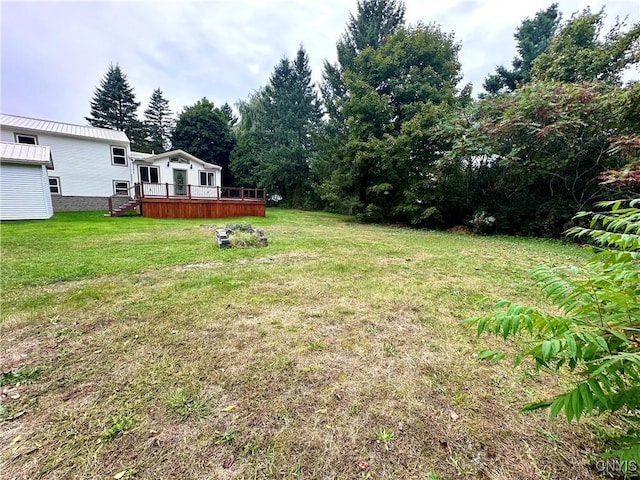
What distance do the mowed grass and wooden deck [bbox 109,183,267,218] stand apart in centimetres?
892

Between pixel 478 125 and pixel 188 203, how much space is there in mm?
12245

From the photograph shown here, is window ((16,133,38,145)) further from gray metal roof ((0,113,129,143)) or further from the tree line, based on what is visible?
the tree line

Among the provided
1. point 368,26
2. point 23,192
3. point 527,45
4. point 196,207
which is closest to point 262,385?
point 196,207

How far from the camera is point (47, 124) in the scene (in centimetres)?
1509

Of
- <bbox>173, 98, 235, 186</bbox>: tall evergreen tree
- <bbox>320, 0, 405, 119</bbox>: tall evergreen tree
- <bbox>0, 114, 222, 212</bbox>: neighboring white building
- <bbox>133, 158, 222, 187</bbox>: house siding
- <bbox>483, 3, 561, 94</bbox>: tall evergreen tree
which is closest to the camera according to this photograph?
<bbox>0, 114, 222, 212</bbox>: neighboring white building

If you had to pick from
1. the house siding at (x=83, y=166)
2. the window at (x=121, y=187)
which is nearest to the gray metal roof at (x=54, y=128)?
the house siding at (x=83, y=166)

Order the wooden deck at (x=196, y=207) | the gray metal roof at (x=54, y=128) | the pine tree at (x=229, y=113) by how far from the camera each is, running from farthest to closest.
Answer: the pine tree at (x=229, y=113)
the gray metal roof at (x=54, y=128)
the wooden deck at (x=196, y=207)

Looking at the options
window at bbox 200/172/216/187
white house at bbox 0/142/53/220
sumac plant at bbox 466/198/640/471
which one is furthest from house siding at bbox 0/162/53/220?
sumac plant at bbox 466/198/640/471

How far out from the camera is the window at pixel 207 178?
17938 millimetres

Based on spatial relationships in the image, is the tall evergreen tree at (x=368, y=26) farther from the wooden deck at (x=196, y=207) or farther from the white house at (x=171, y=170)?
the white house at (x=171, y=170)

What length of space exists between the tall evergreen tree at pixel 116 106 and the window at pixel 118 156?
14722 mm


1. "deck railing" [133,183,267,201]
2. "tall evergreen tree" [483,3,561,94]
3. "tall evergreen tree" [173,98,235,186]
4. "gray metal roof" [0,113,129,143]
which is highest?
"tall evergreen tree" [483,3,561,94]

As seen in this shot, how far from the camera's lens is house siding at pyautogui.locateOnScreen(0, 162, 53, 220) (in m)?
10.2

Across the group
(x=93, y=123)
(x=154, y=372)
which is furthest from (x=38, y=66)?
(x=93, y=123)
